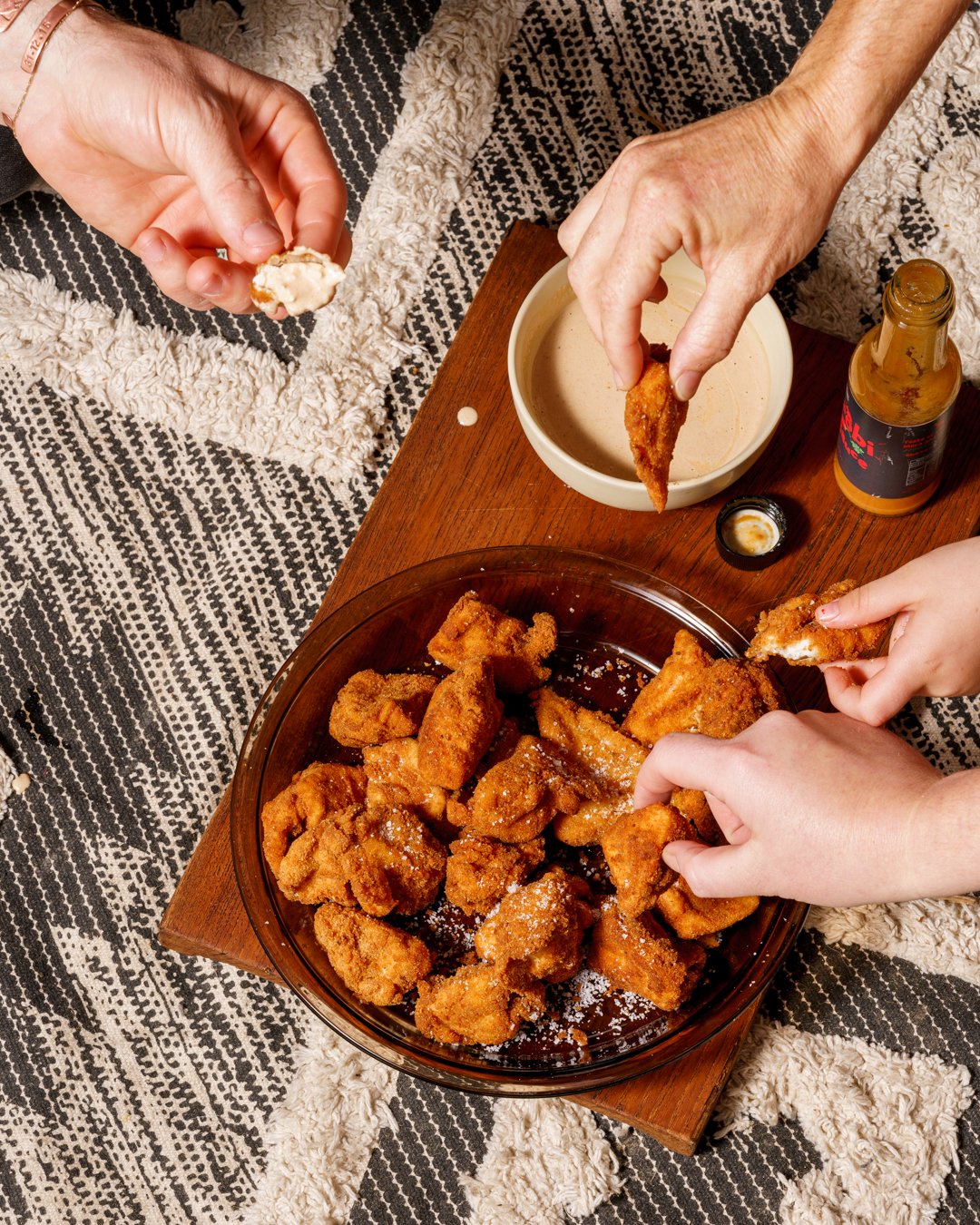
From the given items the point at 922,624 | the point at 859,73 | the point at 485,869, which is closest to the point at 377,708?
the point at 485,869

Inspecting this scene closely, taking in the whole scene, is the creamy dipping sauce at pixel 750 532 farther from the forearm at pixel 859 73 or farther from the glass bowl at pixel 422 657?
the forearm at pixel 859 73

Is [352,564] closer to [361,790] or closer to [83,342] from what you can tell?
[361,790]

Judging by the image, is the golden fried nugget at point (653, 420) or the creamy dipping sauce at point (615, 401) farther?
the creamy dipping sauce at point (615, 401)

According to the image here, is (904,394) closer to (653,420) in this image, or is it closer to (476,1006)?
(653,420)

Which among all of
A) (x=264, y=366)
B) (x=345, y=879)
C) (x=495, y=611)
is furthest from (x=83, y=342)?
(x=345, y=879)

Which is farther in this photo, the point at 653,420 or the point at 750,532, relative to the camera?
the point at 750,532

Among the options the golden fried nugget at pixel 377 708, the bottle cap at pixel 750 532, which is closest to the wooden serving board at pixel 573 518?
the bottle cap at pixel 750 532
